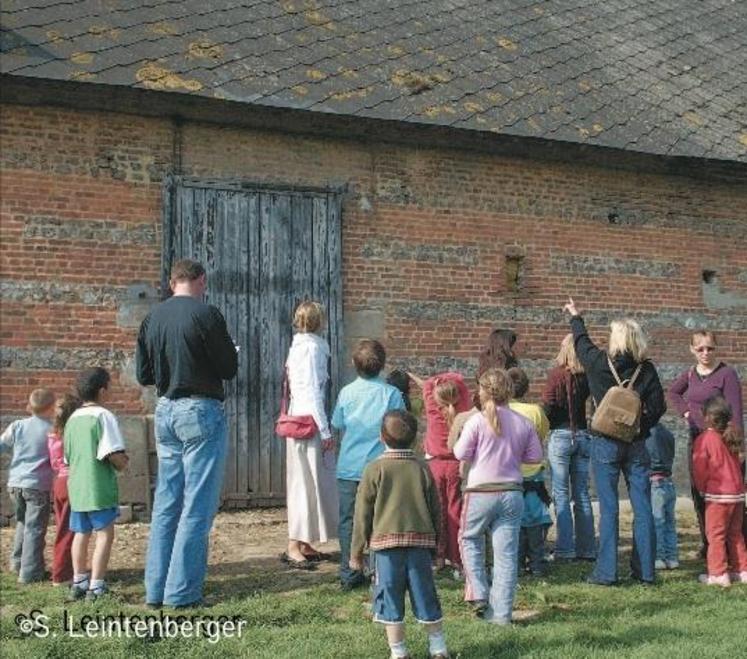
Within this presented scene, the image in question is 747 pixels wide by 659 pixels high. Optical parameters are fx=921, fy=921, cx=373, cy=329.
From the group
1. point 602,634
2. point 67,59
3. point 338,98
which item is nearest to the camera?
point 602,634

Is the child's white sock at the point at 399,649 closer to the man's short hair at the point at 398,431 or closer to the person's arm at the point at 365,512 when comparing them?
the person's arm at the point at 365,512

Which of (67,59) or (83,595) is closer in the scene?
(83,595)

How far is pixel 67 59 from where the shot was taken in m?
7.95

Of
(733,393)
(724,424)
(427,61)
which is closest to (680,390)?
(733,393)

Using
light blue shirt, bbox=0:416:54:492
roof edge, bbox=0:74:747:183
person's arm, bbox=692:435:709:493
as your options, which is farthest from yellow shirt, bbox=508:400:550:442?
roof edge, bbox=0:74:747:183

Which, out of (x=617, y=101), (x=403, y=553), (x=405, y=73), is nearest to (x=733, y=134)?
(x=617, y=101)

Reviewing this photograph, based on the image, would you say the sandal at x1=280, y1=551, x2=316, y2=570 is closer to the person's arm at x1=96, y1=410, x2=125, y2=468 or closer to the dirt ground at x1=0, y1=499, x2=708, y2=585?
the dirt ground at x1=0, y1=499, x2=708, y2=585

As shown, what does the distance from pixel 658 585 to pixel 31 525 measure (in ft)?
13.5

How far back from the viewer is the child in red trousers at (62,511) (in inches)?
231

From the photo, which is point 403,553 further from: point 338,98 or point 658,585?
point 338,98

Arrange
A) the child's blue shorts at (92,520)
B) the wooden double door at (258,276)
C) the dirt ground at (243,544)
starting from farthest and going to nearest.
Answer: the wooden double door at (258,276) → the dirt ground at (243,544) → the child's blue shorts at (92,520)

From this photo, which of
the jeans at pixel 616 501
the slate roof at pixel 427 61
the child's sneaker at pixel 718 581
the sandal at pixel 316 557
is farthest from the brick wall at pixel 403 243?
the child's sneaker at pixel 718 581

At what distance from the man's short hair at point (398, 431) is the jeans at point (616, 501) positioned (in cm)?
185

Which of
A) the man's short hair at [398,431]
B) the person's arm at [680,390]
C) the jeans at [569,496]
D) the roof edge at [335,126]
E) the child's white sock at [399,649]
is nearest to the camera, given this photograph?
the child's white sock at [399,649]
